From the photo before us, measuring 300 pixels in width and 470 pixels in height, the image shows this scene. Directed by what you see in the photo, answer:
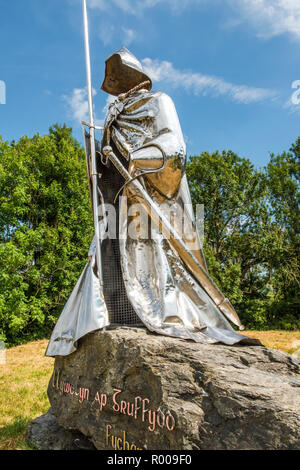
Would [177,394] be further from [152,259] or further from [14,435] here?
[14,435]

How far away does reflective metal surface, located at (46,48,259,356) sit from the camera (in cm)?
321

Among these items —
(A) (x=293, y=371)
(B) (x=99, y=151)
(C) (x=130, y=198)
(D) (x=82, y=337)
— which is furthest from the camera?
(B) (x=99, y=151)

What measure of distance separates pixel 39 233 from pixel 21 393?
7.04m

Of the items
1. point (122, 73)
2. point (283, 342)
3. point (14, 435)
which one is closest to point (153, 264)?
point (14, 435)

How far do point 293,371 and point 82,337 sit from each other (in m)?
1.81

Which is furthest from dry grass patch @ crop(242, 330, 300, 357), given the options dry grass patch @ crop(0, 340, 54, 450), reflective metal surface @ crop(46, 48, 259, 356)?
dry grass patch @ crop(0, 340, 54, 450)

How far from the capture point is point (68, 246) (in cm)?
1311

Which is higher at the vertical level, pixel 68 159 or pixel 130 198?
pixel 68 159

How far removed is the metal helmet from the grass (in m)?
4.45

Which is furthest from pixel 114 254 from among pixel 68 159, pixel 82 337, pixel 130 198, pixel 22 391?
pixel 68 159

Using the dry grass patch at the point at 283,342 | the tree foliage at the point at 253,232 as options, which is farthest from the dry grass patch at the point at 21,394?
the tree foliage at the point at 253,232

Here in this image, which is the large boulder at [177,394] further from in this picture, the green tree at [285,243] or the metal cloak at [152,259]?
the green tree at [285,243]

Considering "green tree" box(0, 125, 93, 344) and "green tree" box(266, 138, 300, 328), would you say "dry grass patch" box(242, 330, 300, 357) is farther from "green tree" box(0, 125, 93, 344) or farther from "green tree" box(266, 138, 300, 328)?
"green tree" box(0, 125, 93, 344)
